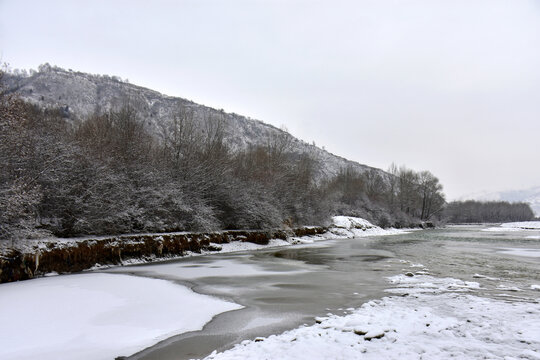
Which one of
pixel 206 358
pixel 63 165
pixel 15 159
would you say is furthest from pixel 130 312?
pixel 63 165

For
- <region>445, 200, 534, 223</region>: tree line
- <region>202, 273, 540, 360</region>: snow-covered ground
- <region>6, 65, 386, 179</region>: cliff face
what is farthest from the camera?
<region>445, 200, 534, 223</region>: tree line

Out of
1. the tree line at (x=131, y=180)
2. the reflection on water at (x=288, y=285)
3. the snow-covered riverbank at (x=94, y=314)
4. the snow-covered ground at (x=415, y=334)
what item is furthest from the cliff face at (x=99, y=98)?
the snow-covered ground at (x=415, y=334)

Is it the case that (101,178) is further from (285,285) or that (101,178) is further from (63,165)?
(285,285)

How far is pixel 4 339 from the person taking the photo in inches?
200

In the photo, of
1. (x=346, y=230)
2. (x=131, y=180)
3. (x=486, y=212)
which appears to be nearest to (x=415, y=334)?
Answer: (x=131, y=180)

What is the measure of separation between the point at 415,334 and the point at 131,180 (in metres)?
16.6

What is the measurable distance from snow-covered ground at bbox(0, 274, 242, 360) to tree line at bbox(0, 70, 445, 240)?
2.83 metres

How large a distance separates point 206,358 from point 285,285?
223 inches

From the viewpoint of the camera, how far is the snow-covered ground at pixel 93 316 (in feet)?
16.1

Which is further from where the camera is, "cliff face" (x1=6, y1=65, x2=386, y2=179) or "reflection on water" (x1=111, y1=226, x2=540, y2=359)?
"cliff face" (x1=6, y1=65, x2=386, y2=179)

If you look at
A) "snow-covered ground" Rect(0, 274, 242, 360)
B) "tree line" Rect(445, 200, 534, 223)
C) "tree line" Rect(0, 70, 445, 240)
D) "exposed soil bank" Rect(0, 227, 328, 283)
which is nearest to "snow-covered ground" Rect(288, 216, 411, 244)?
"tree line" Rect(0, 70, 445, 240)

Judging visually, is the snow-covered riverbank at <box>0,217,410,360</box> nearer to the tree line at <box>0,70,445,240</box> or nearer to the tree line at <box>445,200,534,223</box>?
the tree line at <box>0,70,445,240</box>

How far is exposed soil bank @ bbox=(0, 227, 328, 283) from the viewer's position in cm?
1008

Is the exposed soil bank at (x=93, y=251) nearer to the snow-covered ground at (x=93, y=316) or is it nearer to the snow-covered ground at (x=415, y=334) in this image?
the snow-covered ground at (x=93, y=316)
